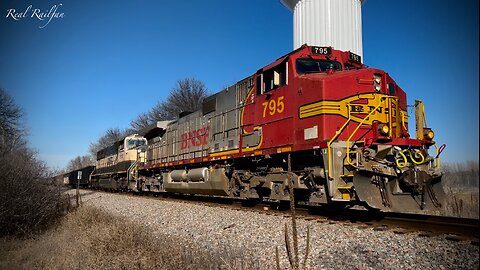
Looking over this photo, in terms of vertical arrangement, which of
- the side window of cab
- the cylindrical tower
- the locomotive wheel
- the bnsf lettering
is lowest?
the locomotive wheel

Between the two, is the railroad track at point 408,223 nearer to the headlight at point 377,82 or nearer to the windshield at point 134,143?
the headlight at point 377,82

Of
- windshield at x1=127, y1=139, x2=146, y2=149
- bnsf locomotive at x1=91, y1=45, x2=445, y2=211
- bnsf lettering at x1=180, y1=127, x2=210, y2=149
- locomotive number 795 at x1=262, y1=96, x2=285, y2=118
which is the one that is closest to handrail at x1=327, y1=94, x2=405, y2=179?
bnsf locomotive at x1=91, y1=45, x2=445, y2=211

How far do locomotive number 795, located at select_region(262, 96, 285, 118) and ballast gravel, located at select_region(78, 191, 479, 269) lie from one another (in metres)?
2.81

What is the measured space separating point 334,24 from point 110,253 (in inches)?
594

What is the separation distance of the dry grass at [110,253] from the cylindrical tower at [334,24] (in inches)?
527

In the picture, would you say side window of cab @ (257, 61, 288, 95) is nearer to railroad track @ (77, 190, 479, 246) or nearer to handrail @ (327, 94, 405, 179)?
handrail @ (327, 94, 405, 179)

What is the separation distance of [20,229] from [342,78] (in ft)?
28.2

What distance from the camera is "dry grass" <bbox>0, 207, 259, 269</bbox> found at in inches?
200

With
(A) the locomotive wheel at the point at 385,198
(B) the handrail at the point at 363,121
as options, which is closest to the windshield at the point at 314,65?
(B) the handrail at the point at 363,121

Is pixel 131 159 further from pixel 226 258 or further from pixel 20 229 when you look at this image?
pixel 226 258

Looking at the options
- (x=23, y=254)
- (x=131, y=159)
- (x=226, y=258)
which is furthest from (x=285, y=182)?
(x=131, y=159)

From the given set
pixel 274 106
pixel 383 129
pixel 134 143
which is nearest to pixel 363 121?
pixel 383 129

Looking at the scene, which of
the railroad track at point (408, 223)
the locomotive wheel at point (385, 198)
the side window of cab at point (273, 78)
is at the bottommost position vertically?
the railroad track at point (408, 223)

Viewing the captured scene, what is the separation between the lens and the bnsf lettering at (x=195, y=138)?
48.1 ft
